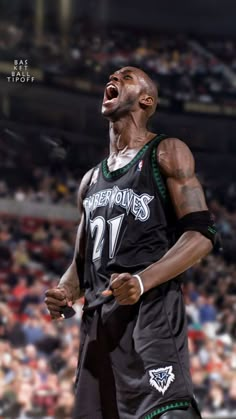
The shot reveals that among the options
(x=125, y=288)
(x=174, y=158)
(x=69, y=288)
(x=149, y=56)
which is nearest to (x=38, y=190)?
(x=149, y=56)

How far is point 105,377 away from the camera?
3020 mm

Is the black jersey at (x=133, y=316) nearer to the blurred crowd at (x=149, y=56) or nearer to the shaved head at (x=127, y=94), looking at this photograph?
the shaved head at (x=127, y=94)

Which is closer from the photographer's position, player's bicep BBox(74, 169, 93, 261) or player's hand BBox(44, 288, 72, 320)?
player's hand BBox(44, 288, 72, 320)

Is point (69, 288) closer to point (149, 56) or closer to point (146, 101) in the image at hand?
point (146, 101)

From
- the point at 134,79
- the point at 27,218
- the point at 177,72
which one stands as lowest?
the point at 27,218

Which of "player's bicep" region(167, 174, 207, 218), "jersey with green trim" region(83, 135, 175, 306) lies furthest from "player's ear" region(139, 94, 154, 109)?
"player's bicep" region(167, 174, 207, 218)

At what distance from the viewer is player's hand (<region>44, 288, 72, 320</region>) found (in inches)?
121

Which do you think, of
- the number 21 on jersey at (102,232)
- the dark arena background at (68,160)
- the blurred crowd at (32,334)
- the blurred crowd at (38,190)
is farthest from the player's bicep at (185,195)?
the blurred crowd at (38,190)

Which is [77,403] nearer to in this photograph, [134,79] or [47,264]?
[134,79]

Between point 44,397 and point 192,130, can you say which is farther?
point 44,397

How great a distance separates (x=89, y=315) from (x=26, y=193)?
7.65 metres

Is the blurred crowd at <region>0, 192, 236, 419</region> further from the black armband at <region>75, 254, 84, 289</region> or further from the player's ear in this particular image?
the player's ear

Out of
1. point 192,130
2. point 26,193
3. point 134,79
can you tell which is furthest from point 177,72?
point 134,79

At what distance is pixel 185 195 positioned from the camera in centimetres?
299
